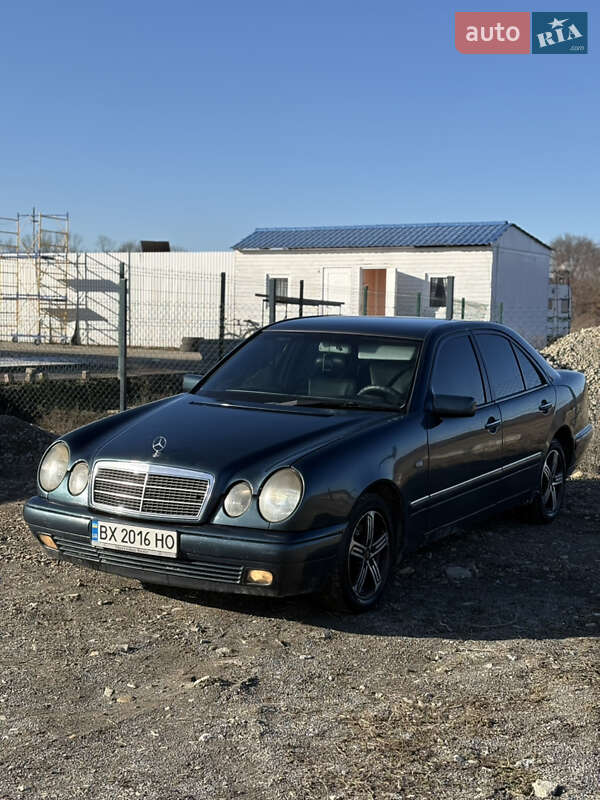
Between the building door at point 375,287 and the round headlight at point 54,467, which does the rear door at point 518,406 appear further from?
the building door at point 375,287

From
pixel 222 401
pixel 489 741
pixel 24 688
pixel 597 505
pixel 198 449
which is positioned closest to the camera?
pixel 489 741

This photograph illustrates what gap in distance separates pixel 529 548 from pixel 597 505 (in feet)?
6.09

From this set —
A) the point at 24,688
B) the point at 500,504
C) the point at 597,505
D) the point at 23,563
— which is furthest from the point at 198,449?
the point at 597,505

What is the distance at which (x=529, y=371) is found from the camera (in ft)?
24.1

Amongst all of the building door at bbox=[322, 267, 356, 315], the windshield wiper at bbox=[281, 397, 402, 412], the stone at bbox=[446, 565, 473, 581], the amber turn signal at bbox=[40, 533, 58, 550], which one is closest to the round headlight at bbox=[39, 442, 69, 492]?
the amber turn signal at bbox=[40, 533, 58, 550]

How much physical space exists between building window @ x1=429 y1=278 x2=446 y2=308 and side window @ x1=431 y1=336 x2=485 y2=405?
2597 cm

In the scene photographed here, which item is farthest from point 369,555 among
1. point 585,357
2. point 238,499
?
point 585,357

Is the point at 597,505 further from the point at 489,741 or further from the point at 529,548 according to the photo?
the point at 489,741

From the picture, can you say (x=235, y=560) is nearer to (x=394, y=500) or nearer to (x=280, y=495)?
(x=280, y=495)

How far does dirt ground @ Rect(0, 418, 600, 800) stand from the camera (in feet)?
11.0

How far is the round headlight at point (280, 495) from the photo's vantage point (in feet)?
15.4

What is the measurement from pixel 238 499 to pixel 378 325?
2.08m

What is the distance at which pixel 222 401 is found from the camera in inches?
235

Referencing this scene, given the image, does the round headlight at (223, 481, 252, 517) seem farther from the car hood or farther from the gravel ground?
the gravel ground
